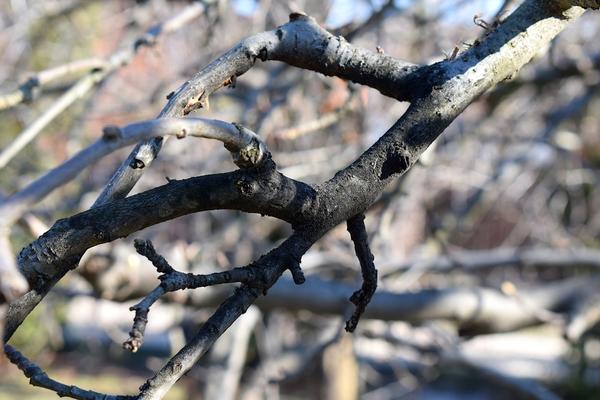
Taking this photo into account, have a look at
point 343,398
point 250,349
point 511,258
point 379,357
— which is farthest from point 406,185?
point 379,357

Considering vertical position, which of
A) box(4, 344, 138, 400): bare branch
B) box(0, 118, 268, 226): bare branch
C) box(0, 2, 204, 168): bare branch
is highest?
box(0, 2, 204, 168): bare branch

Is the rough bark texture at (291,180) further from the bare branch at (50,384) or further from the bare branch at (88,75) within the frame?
the bare branch at (88,75)

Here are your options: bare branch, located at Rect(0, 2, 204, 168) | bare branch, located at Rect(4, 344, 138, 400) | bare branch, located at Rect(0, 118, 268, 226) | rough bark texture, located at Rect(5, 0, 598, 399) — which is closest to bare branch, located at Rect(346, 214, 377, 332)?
rough bark texture, located at Rect(5, 0, 598, 399)

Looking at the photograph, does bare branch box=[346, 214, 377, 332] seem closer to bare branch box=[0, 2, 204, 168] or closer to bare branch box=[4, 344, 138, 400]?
bare branch box=[4, 344, 138, 400]

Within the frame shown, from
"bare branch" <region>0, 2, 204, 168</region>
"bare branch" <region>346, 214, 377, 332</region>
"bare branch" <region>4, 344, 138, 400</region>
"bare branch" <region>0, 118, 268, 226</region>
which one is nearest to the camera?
"bare branch" <region>0, 118, 268, 226</region>

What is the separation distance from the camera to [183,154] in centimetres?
529

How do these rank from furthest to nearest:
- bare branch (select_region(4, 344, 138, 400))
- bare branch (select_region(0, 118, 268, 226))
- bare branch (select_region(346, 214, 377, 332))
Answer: bare branch (select_region(346, 214, 377, 332)) < bare branch (select_region(4, 344, 138, 400)) < bare branch (select_region(0, 118, 268, 226))

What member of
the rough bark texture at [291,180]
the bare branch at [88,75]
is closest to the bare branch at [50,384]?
the rough bark texture at [291,180]

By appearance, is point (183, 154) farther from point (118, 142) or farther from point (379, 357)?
point (379, 357)

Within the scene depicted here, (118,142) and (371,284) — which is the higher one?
(371,284)

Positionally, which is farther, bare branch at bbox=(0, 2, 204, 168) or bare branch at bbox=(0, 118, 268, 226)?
bare branch at bbox=(0, 2, 204, 168)

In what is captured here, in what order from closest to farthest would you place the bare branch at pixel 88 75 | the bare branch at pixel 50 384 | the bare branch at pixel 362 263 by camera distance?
the bare branch at pixel 50 384
the bare branch at pixel 362 263
the bare branch at pixel 88 75

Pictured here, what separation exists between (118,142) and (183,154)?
4.34 metres

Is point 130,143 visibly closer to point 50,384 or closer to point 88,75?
point 50,384
